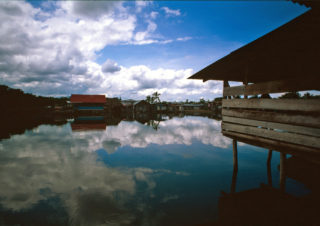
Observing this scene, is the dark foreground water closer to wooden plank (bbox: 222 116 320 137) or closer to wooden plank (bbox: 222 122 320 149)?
wooden plank (bbox: 222 122 320 149)

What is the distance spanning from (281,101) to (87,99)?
60.0m

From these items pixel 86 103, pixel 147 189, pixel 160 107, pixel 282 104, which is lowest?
pixel 147 189

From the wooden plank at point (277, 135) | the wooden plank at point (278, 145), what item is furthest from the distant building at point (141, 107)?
the wooden plank at point (278, 145)

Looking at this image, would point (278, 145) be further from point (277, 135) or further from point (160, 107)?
point (160, 107)

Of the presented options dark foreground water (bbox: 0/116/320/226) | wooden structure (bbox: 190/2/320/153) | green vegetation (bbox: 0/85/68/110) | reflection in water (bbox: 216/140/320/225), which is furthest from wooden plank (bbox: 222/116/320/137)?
green vegetation (bbox: 0/85/68/110)

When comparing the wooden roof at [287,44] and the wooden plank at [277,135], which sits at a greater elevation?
the wooden roof at [287,44]

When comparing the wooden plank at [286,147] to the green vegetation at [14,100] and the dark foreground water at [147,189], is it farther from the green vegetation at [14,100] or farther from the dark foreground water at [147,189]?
the green vegetation at [14,100]

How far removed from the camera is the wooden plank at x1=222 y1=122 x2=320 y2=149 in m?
4.41

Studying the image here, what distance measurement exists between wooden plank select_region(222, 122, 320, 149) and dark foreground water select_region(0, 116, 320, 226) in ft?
6.18

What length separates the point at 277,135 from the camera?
5.39 meters

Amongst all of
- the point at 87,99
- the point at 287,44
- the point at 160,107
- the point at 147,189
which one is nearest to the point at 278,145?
the point at 287,44

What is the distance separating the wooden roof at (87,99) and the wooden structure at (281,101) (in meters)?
55.4

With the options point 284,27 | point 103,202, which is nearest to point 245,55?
point 284,27

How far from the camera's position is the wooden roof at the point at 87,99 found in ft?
184
